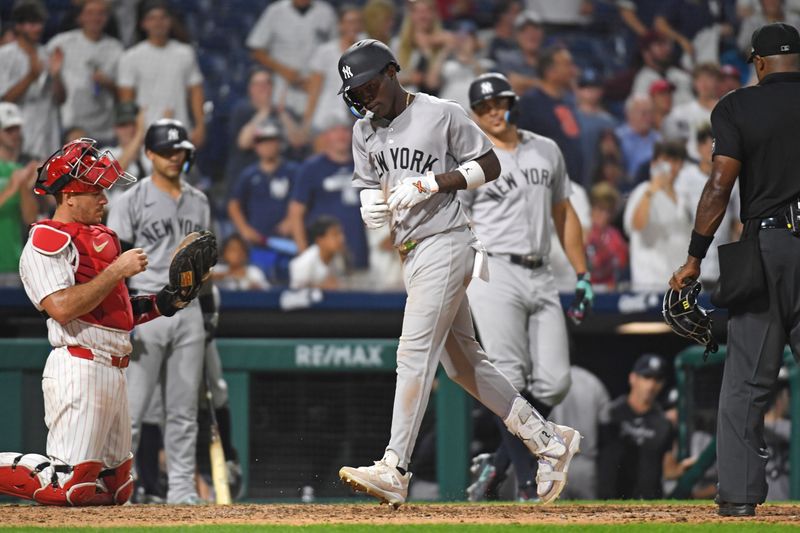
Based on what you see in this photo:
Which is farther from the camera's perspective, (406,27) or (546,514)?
(406,27)

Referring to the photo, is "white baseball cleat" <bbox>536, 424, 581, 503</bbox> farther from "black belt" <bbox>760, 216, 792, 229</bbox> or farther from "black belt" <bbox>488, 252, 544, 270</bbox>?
"black belt" <bbox>488, 252, 544, 270</bbox>

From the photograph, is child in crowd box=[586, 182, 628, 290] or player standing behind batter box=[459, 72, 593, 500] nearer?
player standing behind batter box=[459, 72, 593, 500]

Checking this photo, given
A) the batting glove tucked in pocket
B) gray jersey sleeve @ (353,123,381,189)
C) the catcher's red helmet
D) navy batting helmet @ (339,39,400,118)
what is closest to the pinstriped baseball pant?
the catcher's red helmet

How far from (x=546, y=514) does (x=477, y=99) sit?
253cm

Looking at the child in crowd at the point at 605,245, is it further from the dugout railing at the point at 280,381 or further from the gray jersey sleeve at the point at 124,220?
the gray jersey sleeve at the point at 124,220

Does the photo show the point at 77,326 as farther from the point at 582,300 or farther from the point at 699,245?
the point at 582,300

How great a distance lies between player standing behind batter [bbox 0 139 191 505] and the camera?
176 inches

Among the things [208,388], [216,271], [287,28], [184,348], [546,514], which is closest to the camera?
[546,514]

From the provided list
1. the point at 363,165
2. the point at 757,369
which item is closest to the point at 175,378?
the point at 363,165

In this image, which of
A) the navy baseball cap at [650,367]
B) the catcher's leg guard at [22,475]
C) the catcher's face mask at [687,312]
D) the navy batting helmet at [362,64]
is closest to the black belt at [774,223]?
the catcher's face mask at [687,312]

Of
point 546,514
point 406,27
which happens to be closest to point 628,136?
point 406,27

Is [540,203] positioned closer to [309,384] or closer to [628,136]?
[309,384]

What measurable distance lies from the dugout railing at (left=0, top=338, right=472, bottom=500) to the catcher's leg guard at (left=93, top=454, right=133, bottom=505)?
270cm

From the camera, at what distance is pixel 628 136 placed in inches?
390
